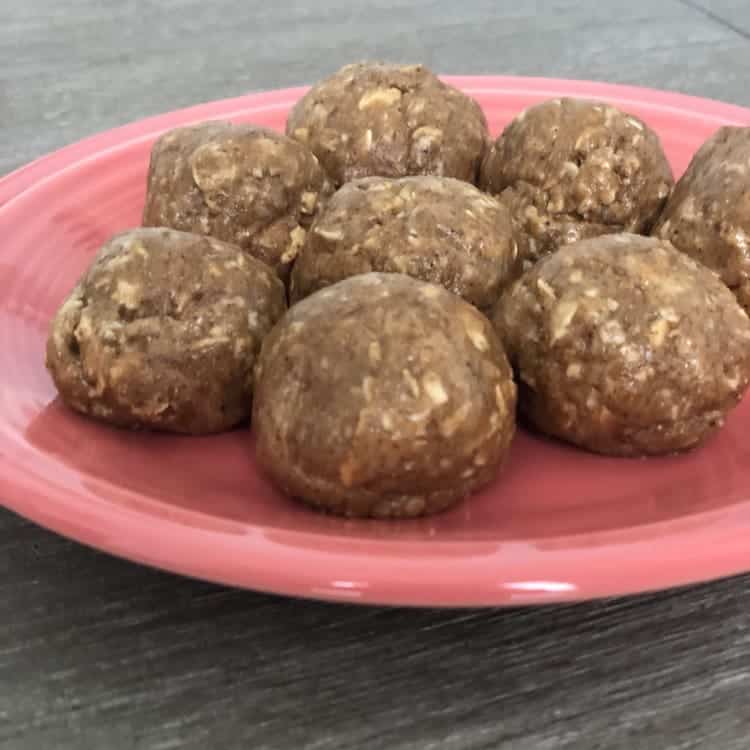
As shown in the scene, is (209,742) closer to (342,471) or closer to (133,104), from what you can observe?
(342,471)

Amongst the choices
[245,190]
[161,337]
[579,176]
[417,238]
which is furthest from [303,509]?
[579,176]

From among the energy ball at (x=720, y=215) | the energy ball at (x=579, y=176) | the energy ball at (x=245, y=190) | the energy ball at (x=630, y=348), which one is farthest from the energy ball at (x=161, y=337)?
the energy ball at (x=720, y=215)

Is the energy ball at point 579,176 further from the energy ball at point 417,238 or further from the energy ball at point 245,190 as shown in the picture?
the energy ball at point 245,190

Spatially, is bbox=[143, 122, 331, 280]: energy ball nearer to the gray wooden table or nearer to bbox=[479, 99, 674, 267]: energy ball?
bbox=[479, 99, 674, 267]: energy ball

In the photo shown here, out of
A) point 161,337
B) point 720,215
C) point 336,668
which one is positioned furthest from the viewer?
point 720,215

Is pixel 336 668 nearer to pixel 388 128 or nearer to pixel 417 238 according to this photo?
pixel 417 238

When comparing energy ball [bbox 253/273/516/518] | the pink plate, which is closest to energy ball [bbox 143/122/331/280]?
the pink plate
